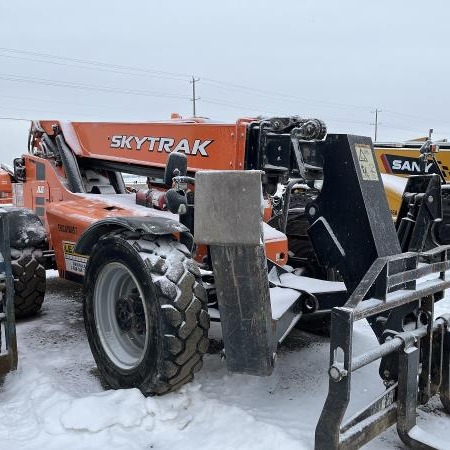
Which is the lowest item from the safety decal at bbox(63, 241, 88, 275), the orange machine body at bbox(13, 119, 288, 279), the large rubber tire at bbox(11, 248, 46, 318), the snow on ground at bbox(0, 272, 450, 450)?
the snow on ground at bbox(0, 272, 450, 450)

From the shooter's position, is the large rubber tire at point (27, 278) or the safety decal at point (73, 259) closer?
the safety decal at point (73, 259)

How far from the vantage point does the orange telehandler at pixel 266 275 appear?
2.92 metres

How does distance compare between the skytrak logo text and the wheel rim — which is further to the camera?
the skytrak logo text

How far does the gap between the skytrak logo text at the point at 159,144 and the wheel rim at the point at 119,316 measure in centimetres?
124

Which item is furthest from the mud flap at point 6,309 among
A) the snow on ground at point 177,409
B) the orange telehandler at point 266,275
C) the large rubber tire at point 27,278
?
the large rubber tire at point 27,278

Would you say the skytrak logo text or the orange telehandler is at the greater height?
the skytrak logo text

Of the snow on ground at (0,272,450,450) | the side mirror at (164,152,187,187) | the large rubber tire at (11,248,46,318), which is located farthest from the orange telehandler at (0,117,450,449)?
the large rubber tire at (11,248,46,318)

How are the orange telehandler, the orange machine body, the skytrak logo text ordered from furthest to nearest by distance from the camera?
the skytrak logo text → the orange machine body → the orange telehandler

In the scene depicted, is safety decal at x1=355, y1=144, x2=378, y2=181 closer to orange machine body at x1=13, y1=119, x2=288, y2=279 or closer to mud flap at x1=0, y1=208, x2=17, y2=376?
orange machine body at x1=13, y1=119, x2=288, y2=279

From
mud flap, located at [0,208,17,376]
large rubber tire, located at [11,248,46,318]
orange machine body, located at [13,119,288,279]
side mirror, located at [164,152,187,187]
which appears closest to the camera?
mud flap, located at [0,208,17,376]

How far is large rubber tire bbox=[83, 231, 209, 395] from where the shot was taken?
3188 millimetres

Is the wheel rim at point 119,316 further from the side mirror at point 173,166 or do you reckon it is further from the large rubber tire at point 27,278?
the large rubber tire at point 27,278

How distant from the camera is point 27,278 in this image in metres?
5.01

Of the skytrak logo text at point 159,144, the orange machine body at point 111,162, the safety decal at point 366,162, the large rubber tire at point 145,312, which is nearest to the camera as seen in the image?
the large rubber tire at point 145,312
